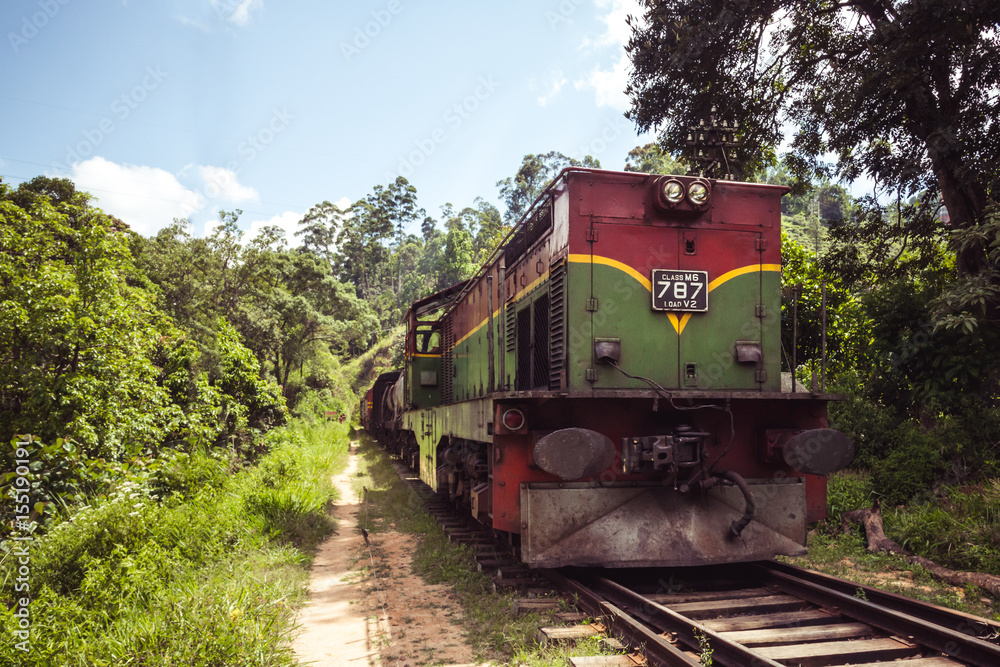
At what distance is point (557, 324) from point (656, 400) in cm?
112

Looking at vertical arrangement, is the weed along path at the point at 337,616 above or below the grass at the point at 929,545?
below

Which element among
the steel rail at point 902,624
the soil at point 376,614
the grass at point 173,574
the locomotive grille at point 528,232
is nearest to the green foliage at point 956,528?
the steel rail at point 902,624

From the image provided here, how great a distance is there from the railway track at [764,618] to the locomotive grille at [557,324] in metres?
1.70

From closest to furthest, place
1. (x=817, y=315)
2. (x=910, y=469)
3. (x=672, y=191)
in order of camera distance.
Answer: (x=672, y=191)
(x=910, y=469)
(x=817, y=315)

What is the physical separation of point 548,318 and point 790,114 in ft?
26.6

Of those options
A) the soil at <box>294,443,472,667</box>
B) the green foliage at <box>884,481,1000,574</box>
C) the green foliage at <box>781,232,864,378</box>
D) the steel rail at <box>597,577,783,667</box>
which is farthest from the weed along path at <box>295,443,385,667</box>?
the green foliage at <box>781,232,864,378</box>

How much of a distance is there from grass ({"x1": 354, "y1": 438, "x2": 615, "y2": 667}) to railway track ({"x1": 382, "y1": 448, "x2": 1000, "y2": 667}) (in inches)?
10.1

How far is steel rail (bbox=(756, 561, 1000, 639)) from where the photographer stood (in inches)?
146

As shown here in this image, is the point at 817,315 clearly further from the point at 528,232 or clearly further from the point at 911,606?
the point at 911,606

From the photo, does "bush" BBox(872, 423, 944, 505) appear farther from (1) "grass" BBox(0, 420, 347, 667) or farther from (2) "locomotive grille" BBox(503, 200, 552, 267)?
(1) "grass" BBox(0, 420, 347, 667)

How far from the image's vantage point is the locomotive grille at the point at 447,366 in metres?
10.0

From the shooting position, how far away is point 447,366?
34.3ft

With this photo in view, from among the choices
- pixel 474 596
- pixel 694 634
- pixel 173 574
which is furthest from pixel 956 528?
pixel 173 574

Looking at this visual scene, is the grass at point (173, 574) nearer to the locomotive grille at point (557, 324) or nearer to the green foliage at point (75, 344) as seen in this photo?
the green foliage at point (75, 344)
